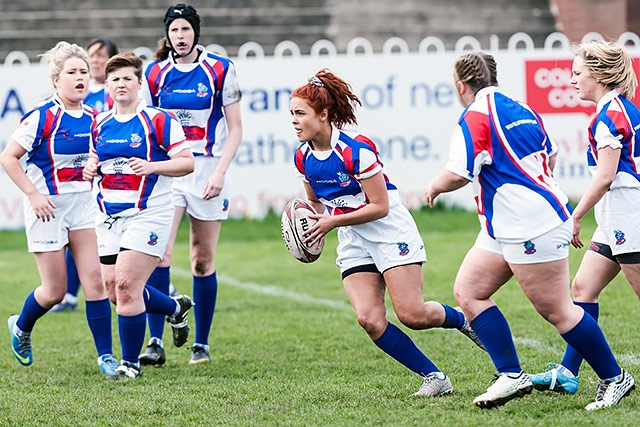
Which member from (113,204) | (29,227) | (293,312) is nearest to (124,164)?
(113,204)

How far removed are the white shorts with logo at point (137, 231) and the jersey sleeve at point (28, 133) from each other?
0.60 m

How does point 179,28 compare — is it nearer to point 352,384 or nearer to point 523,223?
point 352,384

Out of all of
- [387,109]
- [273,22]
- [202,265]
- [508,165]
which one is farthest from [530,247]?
[273,22]

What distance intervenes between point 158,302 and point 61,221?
30.2 inches

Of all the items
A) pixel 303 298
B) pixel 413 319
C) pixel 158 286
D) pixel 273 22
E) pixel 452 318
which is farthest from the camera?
pixel 273 22

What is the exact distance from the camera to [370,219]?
5.39 metres

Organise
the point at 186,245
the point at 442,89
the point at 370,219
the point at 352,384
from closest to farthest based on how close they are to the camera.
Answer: the point at 370,219, the point at 352,384, the point at 186,245, the point at 442,89

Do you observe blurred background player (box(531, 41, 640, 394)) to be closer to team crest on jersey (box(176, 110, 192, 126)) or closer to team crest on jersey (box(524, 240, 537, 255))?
team crest on jersey (box(524, 240, 537, 255))

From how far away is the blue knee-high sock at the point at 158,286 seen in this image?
23.7ft

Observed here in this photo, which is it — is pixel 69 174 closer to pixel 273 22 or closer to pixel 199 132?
pixel 199 132

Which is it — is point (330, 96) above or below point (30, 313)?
above

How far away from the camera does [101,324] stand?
6.79m

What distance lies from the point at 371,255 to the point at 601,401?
4.27 feet

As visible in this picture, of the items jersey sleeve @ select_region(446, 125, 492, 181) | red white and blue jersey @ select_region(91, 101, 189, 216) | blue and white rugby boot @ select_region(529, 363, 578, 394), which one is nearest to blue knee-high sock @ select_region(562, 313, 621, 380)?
blue and white rugby boot @ select_region(529, 363, 578, 394)
